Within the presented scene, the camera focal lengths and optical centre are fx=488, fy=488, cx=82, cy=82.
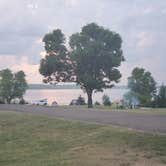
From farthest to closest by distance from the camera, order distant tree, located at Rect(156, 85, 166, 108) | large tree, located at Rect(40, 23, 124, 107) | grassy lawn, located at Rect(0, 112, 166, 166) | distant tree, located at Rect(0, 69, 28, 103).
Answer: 1. distant tree, located at Rect(0, 69, 28, 103)
2. large tree, located at Rect(40, 23, 124, 107)
3. distant tree, located at Rect(156, 85, 166, 108)
4. grassy lawn, located at Rect(0, 112, 166, 166)

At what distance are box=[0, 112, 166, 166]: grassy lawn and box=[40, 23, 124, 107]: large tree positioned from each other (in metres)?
36.3

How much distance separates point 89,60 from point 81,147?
41853mm

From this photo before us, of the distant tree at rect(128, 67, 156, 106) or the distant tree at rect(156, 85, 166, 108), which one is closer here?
the distant tree at rect(156, 85, 166, 108)

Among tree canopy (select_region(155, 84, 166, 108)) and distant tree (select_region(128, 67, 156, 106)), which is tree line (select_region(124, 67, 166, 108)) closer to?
distant tree (select_region(128, 67, 156, 106))

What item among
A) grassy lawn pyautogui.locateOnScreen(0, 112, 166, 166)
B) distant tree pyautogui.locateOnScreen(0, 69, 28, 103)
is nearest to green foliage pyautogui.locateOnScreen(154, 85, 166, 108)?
grassy lawn pyautogui.locateOnScreen(0, 112, 166, 166)

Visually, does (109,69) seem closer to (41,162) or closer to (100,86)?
(100,86)

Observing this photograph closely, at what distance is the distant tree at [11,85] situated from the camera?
79.6 meters

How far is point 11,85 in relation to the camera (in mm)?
80250

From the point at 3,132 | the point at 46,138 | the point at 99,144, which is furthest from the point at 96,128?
the point at 3,132

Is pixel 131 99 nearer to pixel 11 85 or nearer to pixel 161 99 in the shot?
pixel 161 99

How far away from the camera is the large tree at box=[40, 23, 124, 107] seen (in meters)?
54.9

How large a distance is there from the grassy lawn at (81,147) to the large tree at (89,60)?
36272mm

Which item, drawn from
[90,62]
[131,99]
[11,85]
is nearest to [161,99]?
[131,99]

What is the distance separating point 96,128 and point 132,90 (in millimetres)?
43868
